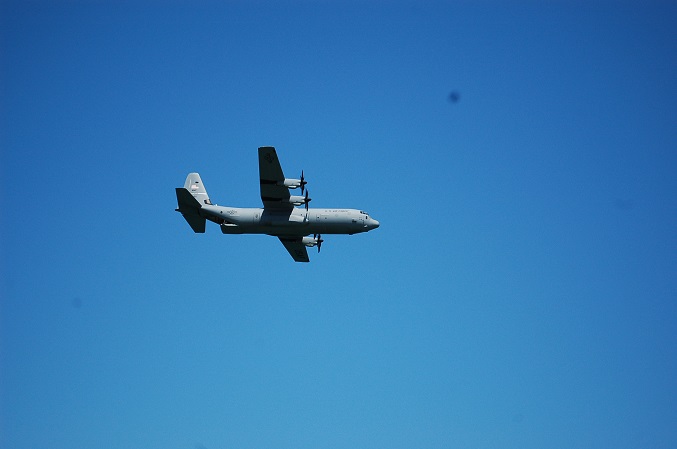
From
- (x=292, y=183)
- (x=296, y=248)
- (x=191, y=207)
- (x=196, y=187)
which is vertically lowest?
(x=296, y=248)

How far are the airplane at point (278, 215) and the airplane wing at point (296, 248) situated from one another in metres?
3.68

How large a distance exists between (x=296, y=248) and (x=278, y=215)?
806 cm

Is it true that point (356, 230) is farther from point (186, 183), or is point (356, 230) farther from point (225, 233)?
point (186, 183)

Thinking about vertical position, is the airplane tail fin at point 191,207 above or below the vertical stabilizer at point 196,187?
below

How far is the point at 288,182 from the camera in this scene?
73938 millimetres

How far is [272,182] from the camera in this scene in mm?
73875

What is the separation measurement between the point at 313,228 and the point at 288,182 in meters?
5.32

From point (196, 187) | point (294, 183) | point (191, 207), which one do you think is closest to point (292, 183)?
point (294, 183)

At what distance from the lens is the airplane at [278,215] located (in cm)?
7438

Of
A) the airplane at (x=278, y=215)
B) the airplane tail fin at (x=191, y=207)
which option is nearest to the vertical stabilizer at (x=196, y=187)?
the airplane tail fin at (x=191, y=207)

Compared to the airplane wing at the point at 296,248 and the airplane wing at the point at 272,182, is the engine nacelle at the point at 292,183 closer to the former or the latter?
the airplane wing at the point at 272,182

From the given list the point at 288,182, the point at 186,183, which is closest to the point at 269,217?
the point at 288,182

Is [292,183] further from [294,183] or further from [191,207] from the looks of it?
[191,207]

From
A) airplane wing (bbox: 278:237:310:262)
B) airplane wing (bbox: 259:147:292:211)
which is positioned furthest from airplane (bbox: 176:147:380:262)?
airplane wing (bbox: 278:237:310:262)
